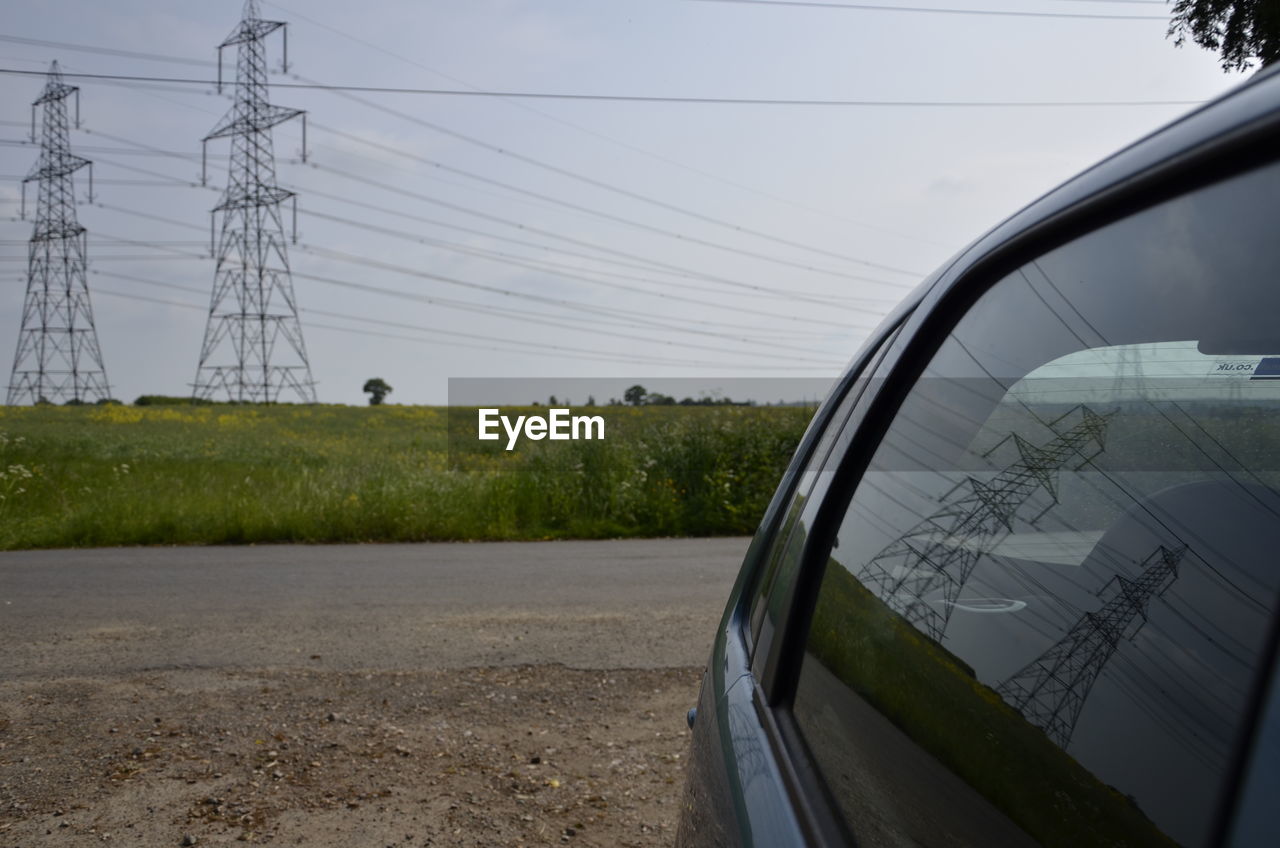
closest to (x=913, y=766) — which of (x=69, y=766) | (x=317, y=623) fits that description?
(x=69, y=766)

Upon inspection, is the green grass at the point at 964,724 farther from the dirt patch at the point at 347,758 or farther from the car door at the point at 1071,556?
the dirt patch at the point at 347,758

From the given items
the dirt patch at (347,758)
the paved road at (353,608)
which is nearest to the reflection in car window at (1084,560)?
the dirt patch at (347,758)

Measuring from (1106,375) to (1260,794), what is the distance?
51 centimetres

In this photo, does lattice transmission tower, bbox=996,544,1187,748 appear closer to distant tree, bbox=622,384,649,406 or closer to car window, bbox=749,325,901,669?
car window, bbox=749,325,901,669

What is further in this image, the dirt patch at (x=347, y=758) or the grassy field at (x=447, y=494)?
the grassy field at (x=447, y=494)

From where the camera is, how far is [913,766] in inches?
42.8

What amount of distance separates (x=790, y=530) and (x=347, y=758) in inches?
116

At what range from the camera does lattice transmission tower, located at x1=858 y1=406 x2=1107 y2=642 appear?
108 centimetres

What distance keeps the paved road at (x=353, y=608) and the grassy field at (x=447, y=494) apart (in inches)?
40.3

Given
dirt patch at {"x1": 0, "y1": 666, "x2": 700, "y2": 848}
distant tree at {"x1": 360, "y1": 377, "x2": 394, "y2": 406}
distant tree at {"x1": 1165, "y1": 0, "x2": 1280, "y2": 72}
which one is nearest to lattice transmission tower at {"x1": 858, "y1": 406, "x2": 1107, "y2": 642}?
distant tree at {"x1": 1165, "y1": 0, "x2": 1280, "y2": 72}

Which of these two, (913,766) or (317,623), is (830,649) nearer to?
(913,766)

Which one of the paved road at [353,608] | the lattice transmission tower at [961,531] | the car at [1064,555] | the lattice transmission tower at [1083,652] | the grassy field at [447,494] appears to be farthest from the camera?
the grassy field at [447,494]

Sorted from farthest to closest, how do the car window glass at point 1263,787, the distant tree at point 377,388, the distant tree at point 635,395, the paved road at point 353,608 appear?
the distant tree at point 377,388 → the distant tree at point 635,395 → the paved road at point 353,608 → the car window glass at point 1263,787

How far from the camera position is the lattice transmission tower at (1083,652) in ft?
2.77
